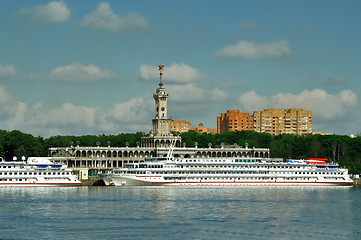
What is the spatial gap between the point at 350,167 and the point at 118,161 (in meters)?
61.8

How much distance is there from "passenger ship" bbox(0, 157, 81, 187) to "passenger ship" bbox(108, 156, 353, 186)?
9967mm

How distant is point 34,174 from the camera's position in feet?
455

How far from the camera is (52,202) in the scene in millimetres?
99375

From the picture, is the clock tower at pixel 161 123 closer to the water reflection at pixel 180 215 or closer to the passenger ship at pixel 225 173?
the passenger ship at pixel 225 173

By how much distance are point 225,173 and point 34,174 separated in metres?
38.2

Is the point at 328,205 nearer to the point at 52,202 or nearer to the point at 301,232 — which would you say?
the point at 301,232

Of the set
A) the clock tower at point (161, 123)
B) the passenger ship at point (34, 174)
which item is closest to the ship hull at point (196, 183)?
the passenger ship at point (34, 174)

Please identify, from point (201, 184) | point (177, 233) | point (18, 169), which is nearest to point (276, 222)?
point (177, 233)

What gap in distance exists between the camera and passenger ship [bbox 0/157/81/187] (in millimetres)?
136950

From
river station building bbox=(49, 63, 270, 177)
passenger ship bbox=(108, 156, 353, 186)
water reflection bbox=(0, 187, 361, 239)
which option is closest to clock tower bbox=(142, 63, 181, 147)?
river station building bbox=(49, 63, 270, 177)

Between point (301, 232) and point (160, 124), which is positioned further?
point (160, 124)

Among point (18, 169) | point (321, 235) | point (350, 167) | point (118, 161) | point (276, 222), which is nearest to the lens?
point (321, 235)

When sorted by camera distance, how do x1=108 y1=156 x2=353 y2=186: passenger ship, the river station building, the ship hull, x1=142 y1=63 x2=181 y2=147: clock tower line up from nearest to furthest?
the ship hull → x1=108 y1=156 x2=353 y2=186: passenger ship → the river station building → x1=142 y1=63 x2=181 y2=147: clock tower

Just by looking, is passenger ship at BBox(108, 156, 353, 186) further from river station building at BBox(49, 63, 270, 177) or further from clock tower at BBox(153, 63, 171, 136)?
clock tower at BBox(153, 63, 171, 136)
